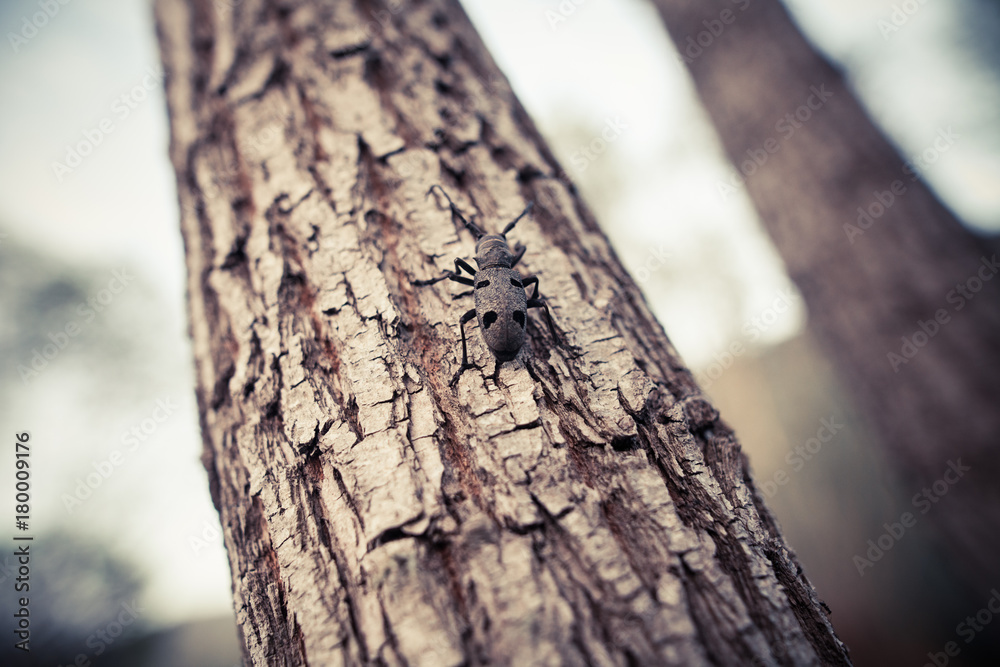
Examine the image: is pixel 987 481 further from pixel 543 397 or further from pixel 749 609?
pixel 543 397

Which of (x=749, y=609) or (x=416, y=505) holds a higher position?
(x=416, y=505)

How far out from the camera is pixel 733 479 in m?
1.58

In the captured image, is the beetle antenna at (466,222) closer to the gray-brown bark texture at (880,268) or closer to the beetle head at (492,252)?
the beetle head at (492,252)

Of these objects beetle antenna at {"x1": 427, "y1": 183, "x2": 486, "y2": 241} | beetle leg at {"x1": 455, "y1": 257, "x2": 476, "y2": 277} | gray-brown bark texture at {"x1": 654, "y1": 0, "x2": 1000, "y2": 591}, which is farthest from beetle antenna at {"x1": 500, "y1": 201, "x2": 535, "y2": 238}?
gray-brown bark texture at {"x1": 654, "y1": 0, "x2": 1000, "y2": 591}

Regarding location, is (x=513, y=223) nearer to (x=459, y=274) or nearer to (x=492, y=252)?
(x=492, y=252)

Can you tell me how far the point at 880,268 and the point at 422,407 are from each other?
5128mm

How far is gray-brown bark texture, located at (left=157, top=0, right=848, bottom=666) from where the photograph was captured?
123cm

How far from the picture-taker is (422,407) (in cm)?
158

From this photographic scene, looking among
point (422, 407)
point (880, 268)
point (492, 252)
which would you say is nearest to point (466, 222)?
point (492, 252)

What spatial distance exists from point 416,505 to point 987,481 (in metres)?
5.42

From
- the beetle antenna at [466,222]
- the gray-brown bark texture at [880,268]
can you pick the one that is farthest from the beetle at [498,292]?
the gray-brown bark texture at [880,268]

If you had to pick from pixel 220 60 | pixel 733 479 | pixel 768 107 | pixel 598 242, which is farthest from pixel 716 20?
pixel 733 479

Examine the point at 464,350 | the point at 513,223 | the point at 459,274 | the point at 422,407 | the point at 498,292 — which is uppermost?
the point at 513,223

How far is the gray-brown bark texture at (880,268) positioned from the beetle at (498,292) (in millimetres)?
4233
